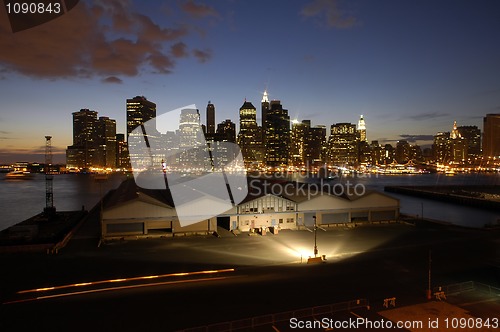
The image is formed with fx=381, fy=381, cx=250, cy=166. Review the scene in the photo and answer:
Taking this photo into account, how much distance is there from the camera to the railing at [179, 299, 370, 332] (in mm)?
15562

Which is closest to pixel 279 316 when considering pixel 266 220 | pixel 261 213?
pixel 261 213

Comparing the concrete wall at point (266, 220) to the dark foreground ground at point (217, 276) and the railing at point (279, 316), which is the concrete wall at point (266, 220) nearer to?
the dark foreground ground at point (217, 276)

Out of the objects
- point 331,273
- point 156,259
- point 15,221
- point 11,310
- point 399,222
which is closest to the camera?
point 11,310

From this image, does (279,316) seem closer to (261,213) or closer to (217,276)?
(217,276)

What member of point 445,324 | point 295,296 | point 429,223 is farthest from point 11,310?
point 429,223

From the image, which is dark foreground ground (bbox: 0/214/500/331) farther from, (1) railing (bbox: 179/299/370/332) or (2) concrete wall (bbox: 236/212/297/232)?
(2) concrete wall (bbox: 236/212/297/232)

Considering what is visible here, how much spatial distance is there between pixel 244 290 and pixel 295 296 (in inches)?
110

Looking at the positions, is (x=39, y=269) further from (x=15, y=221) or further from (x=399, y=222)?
(x=15, y=221)

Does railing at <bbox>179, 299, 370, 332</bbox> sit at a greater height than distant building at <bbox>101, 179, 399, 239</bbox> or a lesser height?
lesser

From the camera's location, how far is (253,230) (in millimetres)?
36812

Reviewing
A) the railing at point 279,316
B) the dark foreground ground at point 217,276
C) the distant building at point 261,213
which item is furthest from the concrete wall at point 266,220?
the railing at point 279,316

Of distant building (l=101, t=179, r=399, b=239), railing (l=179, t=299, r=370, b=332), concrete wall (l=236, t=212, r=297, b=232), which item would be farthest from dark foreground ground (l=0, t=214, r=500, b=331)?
concrete wall (l=236, t=212, r=297, b=232)

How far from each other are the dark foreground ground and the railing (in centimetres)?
89

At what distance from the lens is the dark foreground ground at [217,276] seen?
17453 mm
